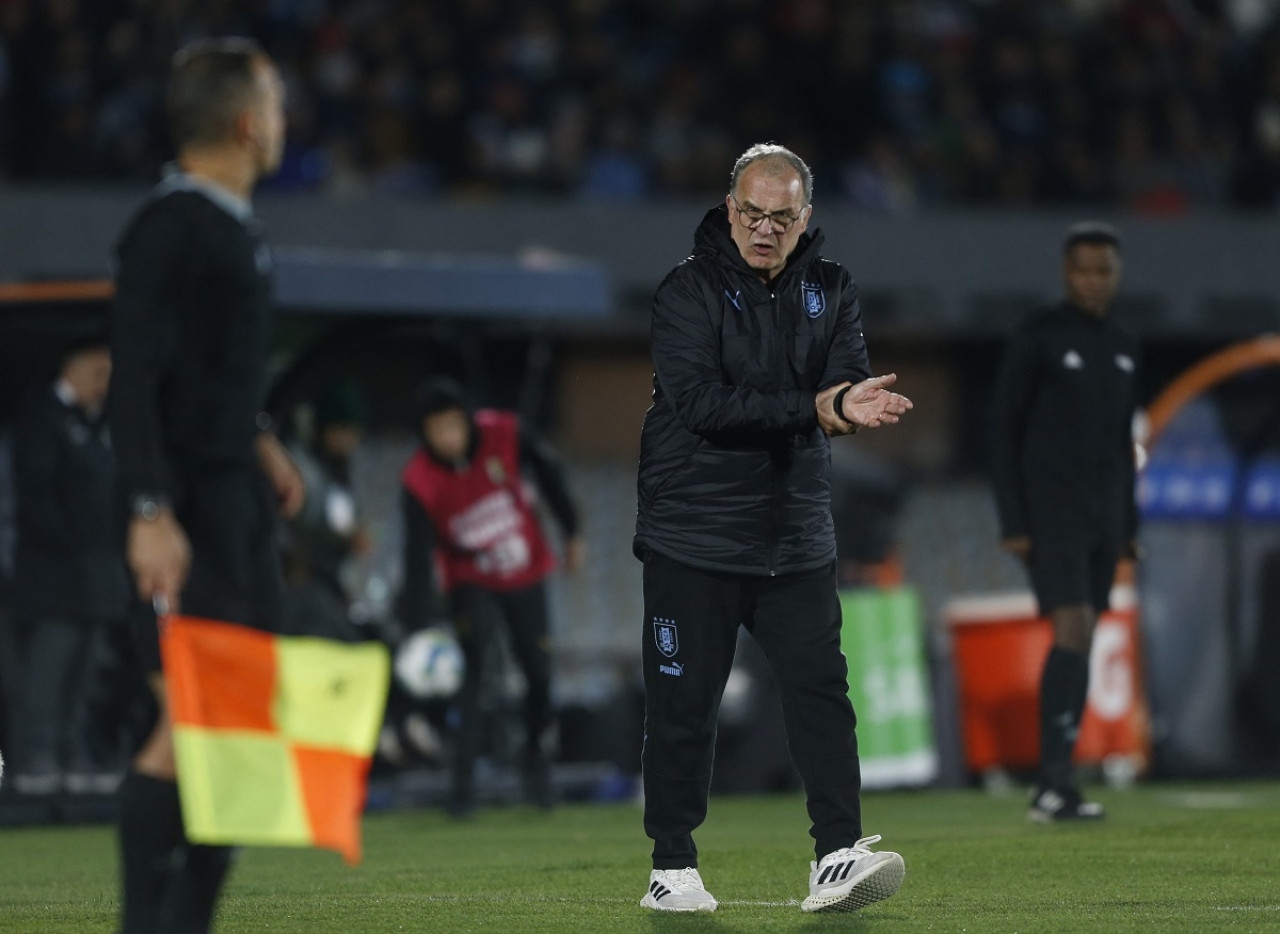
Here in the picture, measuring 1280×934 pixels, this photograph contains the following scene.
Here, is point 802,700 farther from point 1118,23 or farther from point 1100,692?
point 1118,23

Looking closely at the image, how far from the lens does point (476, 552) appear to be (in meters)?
10.9

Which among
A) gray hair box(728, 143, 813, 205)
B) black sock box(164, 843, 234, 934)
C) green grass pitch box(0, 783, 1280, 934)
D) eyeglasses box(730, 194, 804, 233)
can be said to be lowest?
green grass pitch box(0, 783, 1280, 934)

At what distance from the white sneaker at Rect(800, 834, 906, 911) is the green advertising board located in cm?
654

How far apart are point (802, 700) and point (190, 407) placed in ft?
7.24

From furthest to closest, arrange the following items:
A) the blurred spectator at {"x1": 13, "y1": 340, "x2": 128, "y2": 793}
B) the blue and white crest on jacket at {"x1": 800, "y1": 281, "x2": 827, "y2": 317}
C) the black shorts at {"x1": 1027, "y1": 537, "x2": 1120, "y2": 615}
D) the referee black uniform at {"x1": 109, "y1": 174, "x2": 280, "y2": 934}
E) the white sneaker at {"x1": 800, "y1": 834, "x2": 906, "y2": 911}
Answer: the blurred spectator at {"x1": 13, "y1": 340, "x2": 128, "y2": 793}, the black shorts at {"x1": 1027, "y1": 537, "x2": 1120, "y2": 615}, the blue and white crest on jacket at {"x1": 800, "y1": 281, "x2": 827, "y2": 317}, the white sneaker at {"x1": 800, "y1": 834, "x2": 906, "y2": 911}, the referee black uniform at {"x1": 109, "y1": 174, "x2": 280, "y2": 934}

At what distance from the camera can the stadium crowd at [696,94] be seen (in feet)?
52.5

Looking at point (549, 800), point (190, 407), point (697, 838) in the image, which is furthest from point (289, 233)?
point (190, 407)

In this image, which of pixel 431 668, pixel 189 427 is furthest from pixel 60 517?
pixel 189 427

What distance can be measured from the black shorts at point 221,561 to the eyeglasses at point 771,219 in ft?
6.22

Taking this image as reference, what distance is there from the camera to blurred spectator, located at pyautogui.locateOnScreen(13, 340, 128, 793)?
10656 millimetres

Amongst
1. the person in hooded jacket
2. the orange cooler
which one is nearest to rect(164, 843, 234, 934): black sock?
the person in hooded jacket

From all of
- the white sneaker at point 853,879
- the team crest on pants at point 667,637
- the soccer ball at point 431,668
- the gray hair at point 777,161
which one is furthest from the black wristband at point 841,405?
the soccer ball at point 431,668

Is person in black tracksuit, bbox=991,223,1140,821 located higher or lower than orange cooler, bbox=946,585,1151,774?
higher

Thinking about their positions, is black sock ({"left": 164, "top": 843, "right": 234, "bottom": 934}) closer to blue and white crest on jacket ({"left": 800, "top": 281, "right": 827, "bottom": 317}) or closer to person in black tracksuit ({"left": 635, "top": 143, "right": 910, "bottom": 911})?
person in black tracksuit ({"left": 635, "top": 143, "right": 910, "bottom": 911})
